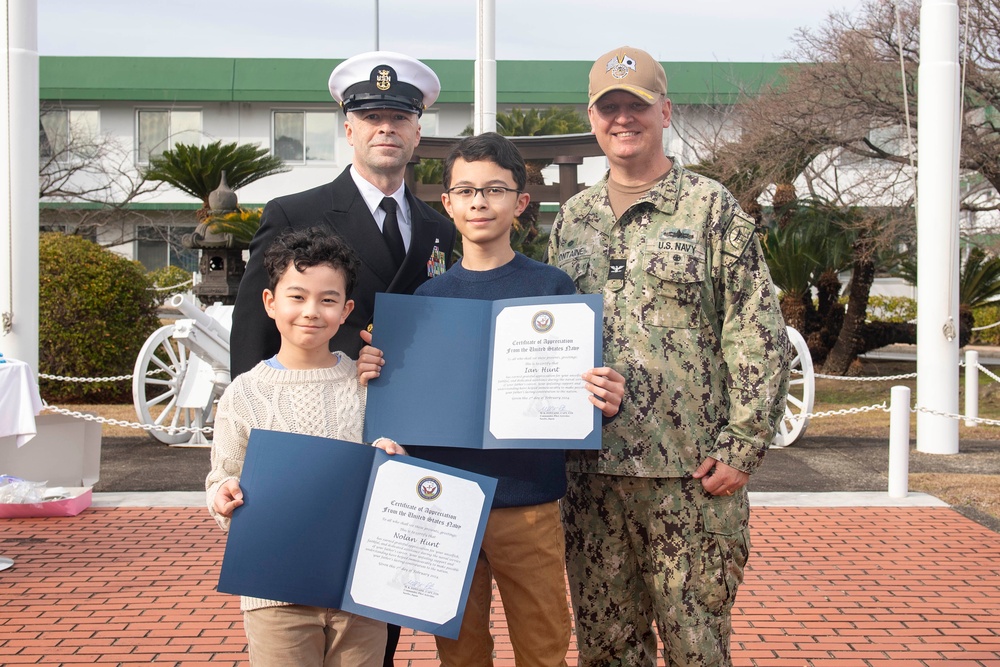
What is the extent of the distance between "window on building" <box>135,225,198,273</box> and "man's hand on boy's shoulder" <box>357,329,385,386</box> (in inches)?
865

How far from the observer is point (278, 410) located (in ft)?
8.21

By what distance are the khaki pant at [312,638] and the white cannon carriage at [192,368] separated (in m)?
6.41

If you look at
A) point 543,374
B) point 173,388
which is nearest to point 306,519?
point 543,374

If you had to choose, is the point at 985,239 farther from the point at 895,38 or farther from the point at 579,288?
the point at 579,288

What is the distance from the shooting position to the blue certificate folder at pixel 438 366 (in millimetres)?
2500

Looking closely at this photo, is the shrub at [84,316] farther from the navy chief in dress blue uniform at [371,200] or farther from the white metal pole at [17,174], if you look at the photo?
the navy chief in dress blue uniform at [371,200]

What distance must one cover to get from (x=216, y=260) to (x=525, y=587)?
9.08 metres

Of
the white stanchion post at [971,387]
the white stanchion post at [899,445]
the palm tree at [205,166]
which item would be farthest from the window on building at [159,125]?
the white stanchion post at [899,445]

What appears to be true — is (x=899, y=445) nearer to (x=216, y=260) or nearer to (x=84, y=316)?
(x=216, y=260)

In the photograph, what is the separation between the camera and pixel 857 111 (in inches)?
512

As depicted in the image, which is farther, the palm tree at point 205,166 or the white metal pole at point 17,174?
the palm tree at point 205,166

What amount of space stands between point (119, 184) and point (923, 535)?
826 inches

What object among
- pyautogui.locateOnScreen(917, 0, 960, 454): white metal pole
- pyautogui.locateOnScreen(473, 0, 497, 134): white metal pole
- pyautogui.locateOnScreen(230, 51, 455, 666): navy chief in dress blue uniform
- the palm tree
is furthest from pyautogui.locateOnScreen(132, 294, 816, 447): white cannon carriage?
the palm tree

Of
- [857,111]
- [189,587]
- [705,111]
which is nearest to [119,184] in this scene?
[705,111]
